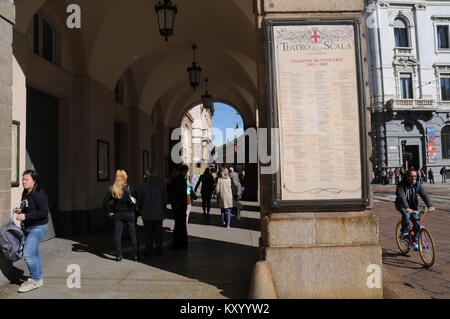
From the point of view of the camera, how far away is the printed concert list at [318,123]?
12.3ft

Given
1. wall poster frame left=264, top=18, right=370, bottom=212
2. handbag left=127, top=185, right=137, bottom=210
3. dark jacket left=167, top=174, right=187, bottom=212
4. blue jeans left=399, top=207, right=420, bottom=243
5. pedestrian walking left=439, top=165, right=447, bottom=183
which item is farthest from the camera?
pedestrian walking left=439, top=165, right=447, bottom=183

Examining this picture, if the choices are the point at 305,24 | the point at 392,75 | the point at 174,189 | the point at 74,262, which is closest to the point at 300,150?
the point at 305,24

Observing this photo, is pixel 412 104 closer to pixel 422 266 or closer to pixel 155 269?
pixel 422 266

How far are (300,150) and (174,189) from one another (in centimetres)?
354

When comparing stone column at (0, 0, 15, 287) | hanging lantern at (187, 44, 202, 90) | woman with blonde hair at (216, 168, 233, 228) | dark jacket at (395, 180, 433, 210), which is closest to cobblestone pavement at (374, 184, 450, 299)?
dark jacket at (395, 180, 433, 210)

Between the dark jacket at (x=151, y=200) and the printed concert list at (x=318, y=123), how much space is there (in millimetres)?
2943

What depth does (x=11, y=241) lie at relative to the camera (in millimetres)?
3953

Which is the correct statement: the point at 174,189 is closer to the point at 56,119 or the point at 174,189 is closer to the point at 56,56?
the point at 56,119

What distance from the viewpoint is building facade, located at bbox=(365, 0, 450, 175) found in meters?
30.1

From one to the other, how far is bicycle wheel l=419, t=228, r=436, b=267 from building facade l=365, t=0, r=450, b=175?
27.1 m

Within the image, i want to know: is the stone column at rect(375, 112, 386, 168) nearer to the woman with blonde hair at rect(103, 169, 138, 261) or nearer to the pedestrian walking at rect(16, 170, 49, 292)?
the woman with blonde hair at rect(103, 169, 138, 261)

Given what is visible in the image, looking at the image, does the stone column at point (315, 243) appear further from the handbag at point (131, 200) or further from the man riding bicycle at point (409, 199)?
the handbag at point (131, 200)

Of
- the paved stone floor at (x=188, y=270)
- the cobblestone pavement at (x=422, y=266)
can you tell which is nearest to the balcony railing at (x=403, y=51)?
the cobblestone pavement at (x=422, y=266)
